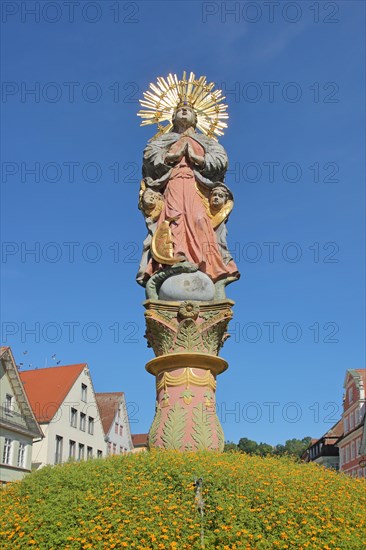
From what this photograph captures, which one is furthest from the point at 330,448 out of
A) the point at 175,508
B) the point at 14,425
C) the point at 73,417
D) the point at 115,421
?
the point at 175,508

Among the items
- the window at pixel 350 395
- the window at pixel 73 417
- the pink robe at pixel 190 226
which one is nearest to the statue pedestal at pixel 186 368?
the pink robe at pixel 190 226

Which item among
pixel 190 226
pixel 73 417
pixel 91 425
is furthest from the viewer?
pixel 91 425

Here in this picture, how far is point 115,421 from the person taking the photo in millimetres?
45688

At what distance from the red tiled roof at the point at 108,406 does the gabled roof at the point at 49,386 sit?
6.02 m

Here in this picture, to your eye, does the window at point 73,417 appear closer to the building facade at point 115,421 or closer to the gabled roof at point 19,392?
the gabled roof at point 19,392

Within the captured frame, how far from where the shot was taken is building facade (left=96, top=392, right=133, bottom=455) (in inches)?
1740

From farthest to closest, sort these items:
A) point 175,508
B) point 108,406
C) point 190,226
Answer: point 108,406, point 190,226, point 175,508

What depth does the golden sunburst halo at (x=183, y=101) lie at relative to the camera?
1411cm

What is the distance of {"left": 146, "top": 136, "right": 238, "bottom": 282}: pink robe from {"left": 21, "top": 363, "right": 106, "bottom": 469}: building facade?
23997 millimetres

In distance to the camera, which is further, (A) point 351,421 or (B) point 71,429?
(A) point 351,421

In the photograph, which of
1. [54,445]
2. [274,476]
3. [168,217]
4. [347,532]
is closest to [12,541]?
[274,476]

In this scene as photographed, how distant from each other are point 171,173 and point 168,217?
4.00ft

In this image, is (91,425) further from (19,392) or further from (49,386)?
(19,392)

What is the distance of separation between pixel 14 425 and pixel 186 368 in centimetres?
2313
